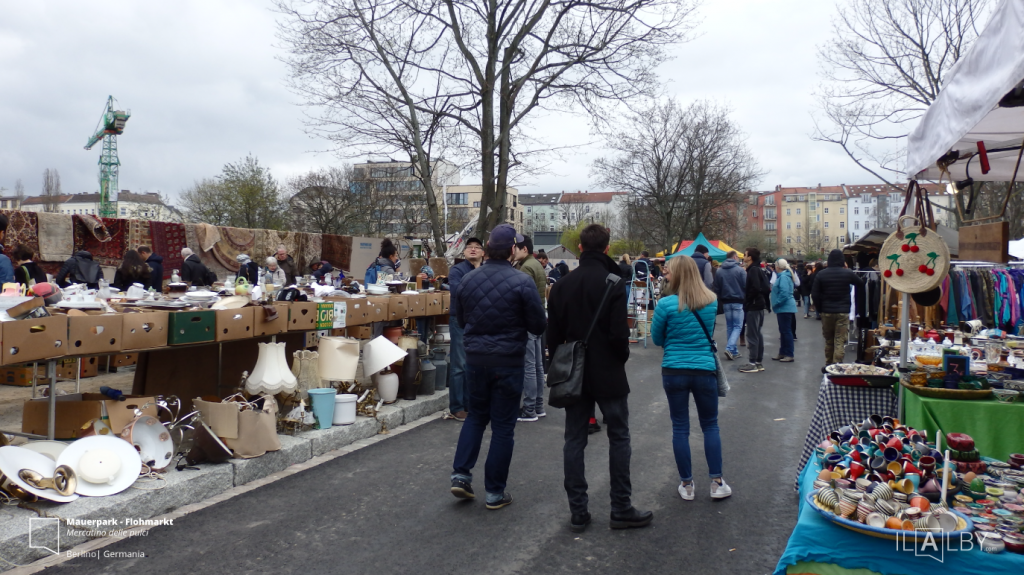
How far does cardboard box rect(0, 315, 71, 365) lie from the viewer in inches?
146

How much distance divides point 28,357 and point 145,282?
6.76 metres

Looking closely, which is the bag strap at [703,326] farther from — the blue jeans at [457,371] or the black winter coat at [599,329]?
the blue jeans at [457,371]

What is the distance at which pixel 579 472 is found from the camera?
4016mm

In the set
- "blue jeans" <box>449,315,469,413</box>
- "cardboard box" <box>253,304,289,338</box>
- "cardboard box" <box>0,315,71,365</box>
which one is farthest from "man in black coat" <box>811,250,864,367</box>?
Result: "cardboard box" <box>0,315,71,365</box>

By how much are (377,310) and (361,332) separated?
1713 mm

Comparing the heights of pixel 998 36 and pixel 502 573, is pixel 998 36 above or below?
above

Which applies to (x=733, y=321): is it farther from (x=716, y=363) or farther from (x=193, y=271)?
(x=193, y=271)

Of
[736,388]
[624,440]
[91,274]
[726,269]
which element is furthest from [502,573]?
[726,269]

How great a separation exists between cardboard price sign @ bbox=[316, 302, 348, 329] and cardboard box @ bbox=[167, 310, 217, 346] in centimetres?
135

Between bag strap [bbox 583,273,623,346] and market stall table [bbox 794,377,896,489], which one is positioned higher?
bag strap [bbox 583,273,623,346]

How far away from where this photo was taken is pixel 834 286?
32.7 ft

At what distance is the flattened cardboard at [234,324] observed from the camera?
5.23 metres

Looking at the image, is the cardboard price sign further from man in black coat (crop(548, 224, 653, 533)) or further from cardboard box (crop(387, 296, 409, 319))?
man in black coat (crop(548, 224, 653, 533))

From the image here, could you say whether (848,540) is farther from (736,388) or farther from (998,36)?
(736,388)
